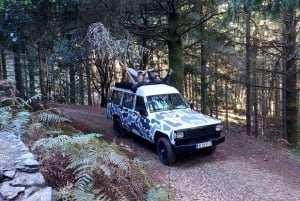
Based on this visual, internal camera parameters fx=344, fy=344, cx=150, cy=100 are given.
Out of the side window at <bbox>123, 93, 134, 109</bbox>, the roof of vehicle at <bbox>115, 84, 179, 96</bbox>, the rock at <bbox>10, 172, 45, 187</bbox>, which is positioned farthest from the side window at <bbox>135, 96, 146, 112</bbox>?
the rock at <bbox>10, 172, 45, 187</bbox>

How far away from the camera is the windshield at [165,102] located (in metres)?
9.91

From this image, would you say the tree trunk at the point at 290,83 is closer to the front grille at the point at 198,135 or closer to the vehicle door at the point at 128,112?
the front grille at the point at 198,135

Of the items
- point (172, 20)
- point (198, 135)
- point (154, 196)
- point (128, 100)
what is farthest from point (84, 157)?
point (172, 20)

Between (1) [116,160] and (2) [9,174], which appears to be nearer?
(2) [9,174]

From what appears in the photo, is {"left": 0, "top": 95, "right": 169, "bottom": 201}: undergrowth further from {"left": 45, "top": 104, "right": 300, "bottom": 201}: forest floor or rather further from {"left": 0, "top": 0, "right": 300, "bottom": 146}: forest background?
{"left": 0, "top": 0, "right": 300, "bottom": 146}: forest background

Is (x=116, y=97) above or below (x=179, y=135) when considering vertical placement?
above

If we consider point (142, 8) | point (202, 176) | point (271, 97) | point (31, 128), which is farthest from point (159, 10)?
point (271, 97)

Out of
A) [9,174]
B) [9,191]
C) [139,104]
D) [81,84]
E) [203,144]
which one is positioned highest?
[81,84]

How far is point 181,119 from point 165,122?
44 cm

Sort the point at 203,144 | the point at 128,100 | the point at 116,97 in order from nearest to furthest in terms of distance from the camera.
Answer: the point at 203,144 → the point at 128,100 → the point at 116,97

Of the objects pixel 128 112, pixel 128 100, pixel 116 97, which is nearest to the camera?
pixel 128 112

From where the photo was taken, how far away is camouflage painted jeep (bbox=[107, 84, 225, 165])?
28.4ft

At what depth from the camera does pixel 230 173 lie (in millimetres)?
8219

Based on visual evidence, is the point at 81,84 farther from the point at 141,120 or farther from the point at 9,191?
the point at 9,191
